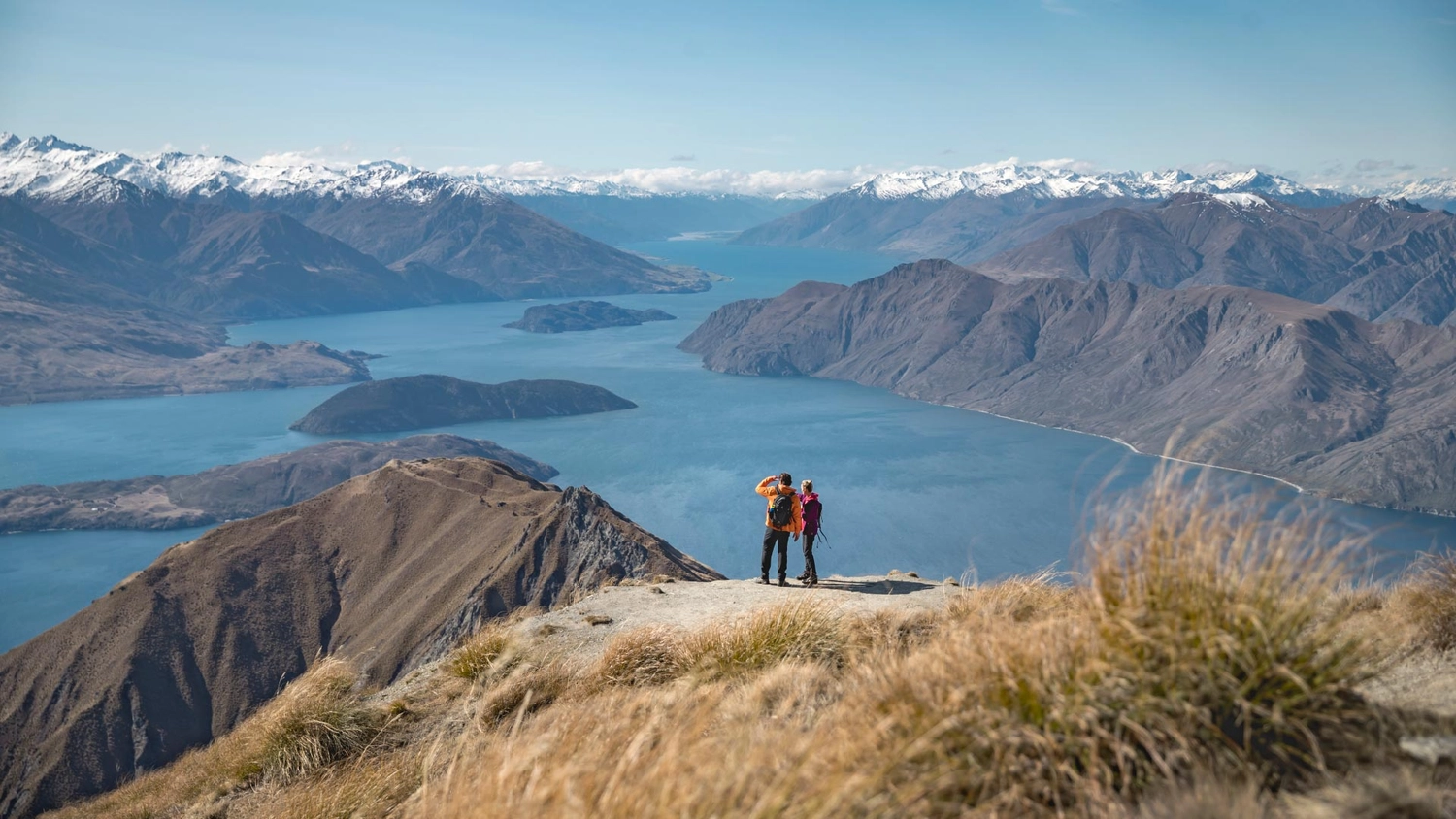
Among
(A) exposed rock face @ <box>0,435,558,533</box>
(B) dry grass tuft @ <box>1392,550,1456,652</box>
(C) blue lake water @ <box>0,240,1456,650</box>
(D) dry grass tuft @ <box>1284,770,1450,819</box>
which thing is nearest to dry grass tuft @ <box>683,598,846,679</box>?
(D) dry grass tuft @ <box>1284,770,1450,819</box>

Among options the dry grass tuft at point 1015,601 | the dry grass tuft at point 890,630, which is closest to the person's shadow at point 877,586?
the dry grass tuft at point 1015,601

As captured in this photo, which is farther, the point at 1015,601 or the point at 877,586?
the point at 877,586

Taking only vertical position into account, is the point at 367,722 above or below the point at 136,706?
above

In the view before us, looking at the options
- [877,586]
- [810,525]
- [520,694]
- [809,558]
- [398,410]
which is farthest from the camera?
[398,410]

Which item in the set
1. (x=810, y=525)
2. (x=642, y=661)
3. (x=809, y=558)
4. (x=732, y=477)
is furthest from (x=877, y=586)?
(x=732, y=477)

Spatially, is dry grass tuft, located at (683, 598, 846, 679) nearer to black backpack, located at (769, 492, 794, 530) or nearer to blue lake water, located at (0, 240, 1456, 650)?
black backpack, located at (769, 492, 794, 530)

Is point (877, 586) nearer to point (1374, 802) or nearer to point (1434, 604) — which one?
point (1434, 604)

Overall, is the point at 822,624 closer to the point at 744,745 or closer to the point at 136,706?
the point at 744,745

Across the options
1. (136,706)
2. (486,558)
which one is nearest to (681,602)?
(486,558)
